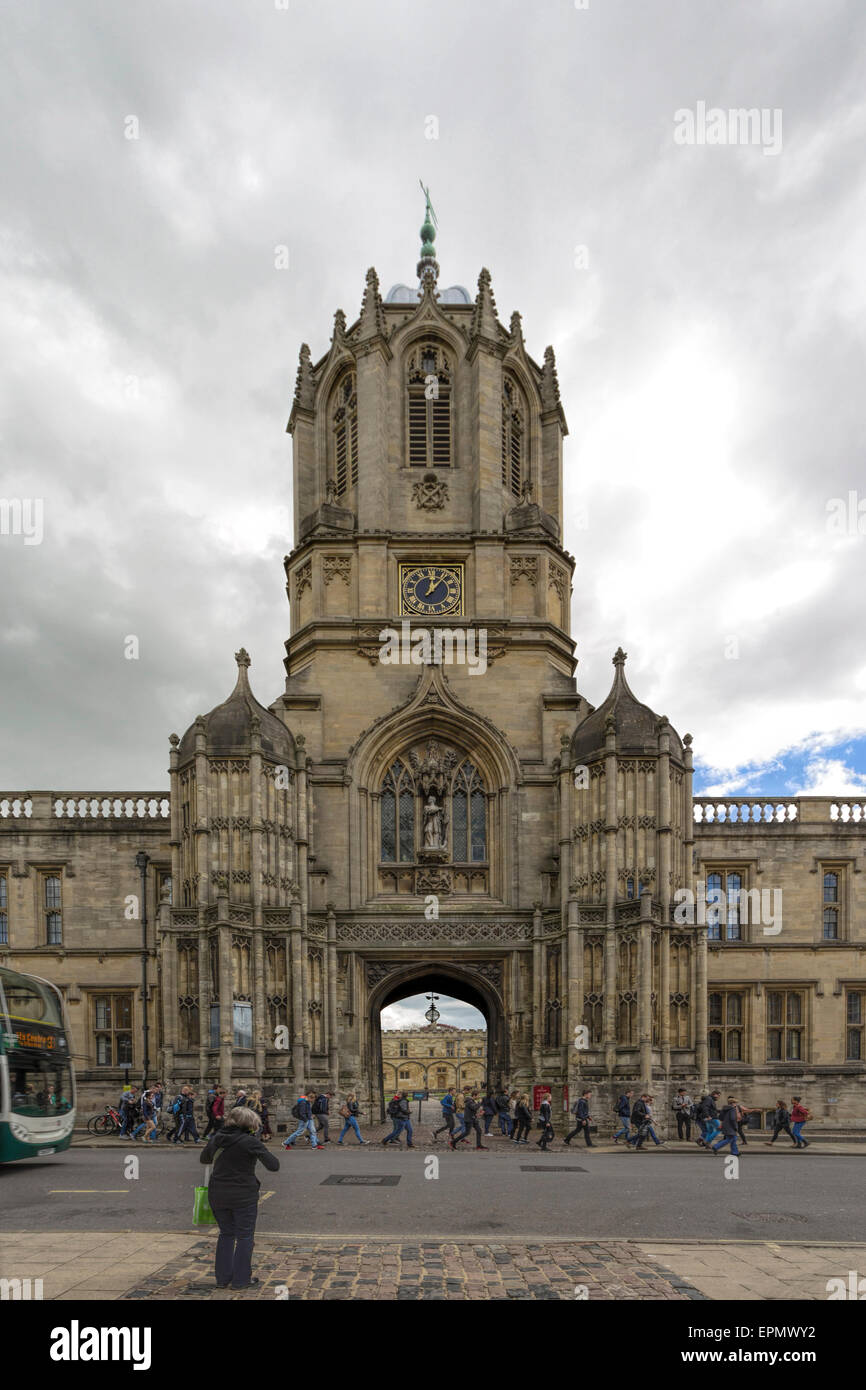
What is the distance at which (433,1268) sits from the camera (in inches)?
381

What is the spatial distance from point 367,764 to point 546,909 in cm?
728

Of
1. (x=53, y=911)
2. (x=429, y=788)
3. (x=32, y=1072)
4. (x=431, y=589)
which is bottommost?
(x=32, y=1072)

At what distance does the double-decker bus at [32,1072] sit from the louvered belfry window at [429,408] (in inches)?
899

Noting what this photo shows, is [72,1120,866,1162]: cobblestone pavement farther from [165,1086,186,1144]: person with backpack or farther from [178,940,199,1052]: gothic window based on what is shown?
[178,940,199,1052]: gothic window

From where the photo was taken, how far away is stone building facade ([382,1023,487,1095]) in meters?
101

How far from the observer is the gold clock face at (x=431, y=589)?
3516 cm

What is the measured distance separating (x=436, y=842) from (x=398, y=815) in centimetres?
171

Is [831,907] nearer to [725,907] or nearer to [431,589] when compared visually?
[725,907]

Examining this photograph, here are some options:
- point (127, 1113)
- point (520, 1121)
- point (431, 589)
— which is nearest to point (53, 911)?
point (127, 1113)

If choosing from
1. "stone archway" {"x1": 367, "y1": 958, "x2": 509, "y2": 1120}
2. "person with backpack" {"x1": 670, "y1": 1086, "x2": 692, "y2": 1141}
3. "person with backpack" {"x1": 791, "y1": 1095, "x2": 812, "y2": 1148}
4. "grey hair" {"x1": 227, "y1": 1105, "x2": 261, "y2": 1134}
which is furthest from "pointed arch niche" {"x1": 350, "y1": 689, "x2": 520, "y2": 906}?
"grey hair" {"x1": 227, "y1": 1105, "x2": 261, "y2": 1134}

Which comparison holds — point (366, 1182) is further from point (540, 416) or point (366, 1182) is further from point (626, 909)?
point (540, 416)

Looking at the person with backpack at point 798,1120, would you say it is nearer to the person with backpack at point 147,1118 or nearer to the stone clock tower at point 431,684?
the stone clock tower at point 431,684
